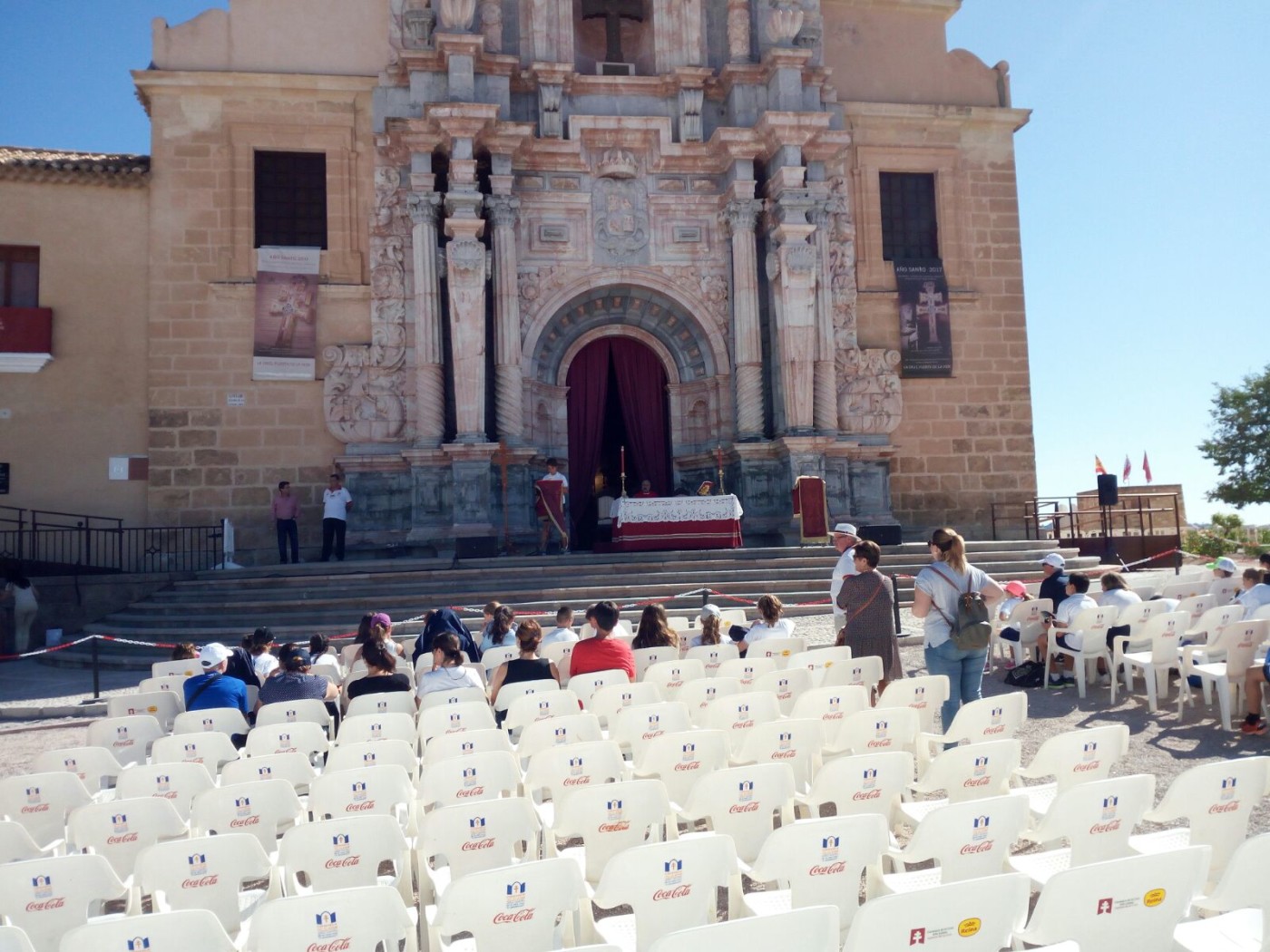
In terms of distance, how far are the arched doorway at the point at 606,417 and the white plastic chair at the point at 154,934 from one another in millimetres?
17155

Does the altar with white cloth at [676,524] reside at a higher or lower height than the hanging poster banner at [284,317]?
lower

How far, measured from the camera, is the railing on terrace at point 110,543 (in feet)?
57.7

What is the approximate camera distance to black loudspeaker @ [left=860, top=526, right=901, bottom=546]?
17.4 m

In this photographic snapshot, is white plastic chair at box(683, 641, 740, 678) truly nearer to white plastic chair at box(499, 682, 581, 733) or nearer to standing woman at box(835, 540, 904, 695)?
standing woman at box(835, 540, 904, 695)

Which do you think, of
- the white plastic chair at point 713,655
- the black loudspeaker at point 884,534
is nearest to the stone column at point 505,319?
the black loudspeaker at point 884,534

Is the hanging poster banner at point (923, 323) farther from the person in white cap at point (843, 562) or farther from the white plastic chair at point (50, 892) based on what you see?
the white plastic chair at point (50, 892)

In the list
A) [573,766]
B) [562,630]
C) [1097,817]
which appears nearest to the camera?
[1097,817]

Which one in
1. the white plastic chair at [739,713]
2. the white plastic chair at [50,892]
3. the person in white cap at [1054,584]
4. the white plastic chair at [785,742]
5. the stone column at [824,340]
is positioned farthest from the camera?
the stone column at [824,340]

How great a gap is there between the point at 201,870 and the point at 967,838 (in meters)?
2.70

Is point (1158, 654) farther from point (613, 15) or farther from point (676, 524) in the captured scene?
point (613, 15)

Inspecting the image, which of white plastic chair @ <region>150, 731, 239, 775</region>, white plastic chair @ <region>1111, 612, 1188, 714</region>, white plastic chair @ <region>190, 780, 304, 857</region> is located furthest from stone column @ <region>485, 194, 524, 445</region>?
white plastic chair @ <region>190, 780, 304, 857</region>

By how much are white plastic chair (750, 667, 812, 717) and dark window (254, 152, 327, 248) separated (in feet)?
48.6

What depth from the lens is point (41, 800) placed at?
16.4 ft

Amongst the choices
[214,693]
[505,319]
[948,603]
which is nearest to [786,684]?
[948,603]
